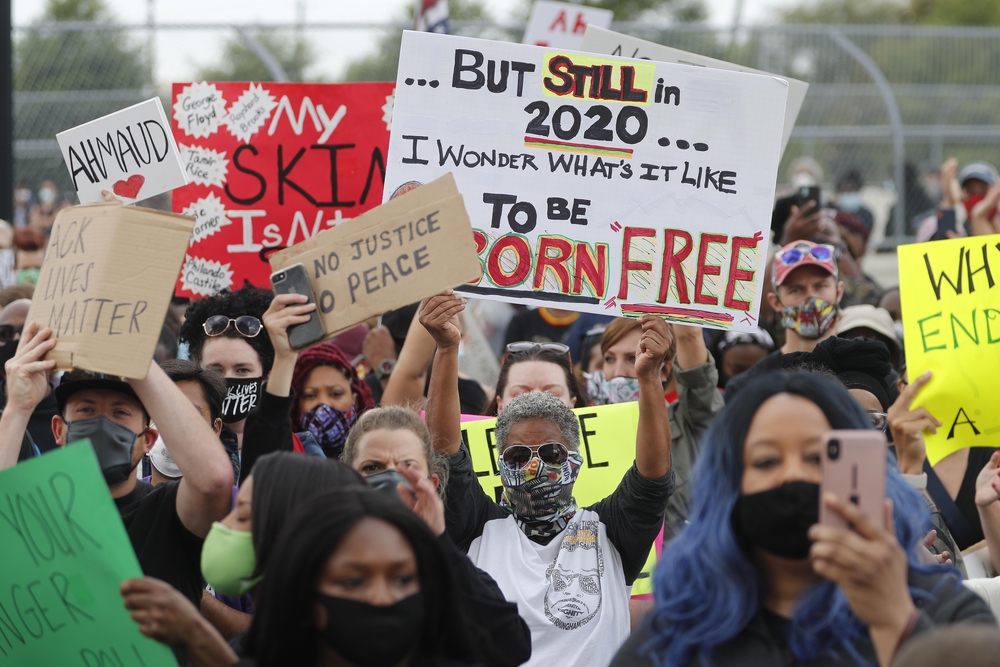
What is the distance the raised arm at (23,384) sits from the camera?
305cm

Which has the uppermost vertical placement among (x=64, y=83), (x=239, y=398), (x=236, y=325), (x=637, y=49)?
(x=64, y=83)

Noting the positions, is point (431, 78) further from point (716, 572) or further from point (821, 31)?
point (821, 31)

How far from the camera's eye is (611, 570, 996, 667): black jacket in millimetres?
2246

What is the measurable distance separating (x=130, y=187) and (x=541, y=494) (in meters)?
2.19

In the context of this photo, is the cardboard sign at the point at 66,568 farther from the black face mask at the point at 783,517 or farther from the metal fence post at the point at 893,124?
the metal fence post at the point at 893,124

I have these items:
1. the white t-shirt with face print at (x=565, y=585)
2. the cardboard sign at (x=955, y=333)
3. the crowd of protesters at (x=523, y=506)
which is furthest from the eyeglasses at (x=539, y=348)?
the cardboard sign at (x=955, y=333)

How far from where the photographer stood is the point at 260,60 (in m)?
10.9

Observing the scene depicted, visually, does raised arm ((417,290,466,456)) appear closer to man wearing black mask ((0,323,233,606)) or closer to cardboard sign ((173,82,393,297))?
man wearing black mask ((0,323,233,606))

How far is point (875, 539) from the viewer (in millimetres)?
2117

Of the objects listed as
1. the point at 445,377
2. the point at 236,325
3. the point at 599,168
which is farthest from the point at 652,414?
the point at 236,325

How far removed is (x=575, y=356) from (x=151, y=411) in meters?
4.03

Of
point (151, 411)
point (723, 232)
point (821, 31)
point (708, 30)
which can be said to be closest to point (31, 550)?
point (151, 411)

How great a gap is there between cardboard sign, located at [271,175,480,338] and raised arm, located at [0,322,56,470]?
2.46 feet

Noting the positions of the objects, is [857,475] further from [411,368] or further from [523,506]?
[411,368]
